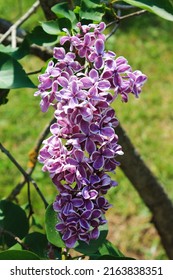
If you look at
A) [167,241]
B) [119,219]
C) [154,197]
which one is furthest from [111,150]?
[119,219]

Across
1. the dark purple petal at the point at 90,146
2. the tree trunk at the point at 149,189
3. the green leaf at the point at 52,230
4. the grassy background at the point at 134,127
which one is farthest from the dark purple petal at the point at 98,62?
the grassy background at the point at 134,127

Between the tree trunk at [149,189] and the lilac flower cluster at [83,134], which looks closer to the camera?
the lilac flower cluster at [83,134]

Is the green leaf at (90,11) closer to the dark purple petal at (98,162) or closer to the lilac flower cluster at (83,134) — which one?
the lilac flower cluster at (83,134)

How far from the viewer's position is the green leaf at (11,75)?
2.46 ft

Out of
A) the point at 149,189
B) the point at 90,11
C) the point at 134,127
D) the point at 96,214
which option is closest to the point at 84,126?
the point at 96,214

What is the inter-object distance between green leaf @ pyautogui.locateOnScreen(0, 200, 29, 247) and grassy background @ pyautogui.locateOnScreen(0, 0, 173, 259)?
35.4 inches

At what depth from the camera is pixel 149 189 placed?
1484 millimetres

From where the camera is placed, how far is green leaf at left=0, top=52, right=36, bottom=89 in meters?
0.75

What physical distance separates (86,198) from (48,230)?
4.7 inches

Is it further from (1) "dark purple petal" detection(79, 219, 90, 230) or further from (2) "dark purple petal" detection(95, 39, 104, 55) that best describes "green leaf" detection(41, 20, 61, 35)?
(1) "dark purple petal" detection(79, 219, 90, 230)

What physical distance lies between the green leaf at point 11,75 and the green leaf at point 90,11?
0.42ft

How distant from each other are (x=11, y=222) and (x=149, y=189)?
660 mm

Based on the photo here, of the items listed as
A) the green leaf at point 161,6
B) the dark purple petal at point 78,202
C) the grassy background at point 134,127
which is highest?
the green leaf at point 161,6

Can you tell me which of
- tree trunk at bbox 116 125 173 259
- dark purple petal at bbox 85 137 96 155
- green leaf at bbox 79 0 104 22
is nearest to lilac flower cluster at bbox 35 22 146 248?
dark purple petal at bbox 85 137 96 155
